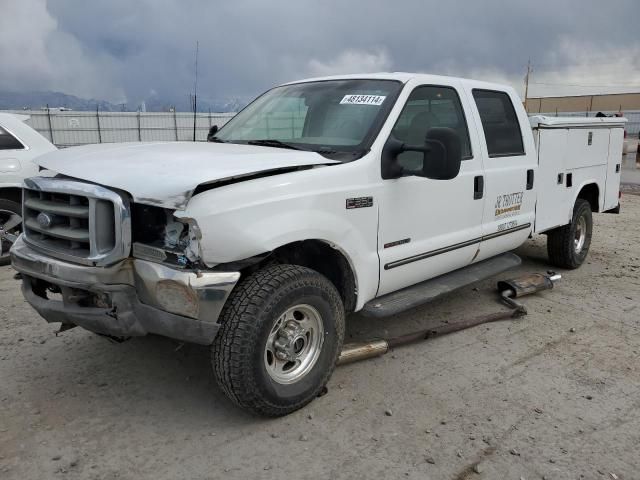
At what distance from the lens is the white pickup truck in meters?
2.93

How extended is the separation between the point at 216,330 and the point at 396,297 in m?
1.54

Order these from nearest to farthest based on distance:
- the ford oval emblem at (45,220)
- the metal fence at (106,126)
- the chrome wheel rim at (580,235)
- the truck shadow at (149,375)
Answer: the ford oval emblem at (45,220) → the truck shadow at (149,375) → the chrome wheel rim at (580,235) → the metal fence at (106,126)

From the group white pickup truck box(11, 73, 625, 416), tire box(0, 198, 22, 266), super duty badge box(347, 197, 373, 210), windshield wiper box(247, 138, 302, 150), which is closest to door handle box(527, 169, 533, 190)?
white pickup truck box(11, 73, 625, 416)

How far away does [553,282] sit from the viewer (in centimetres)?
581

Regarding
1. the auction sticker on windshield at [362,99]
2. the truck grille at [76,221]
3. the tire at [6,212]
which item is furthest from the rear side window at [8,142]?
the auction sticker on windshield at [362,99]

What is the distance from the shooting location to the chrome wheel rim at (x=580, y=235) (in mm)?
6647

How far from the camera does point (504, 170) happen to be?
4883 mm

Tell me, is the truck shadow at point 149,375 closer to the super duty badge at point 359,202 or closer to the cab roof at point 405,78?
the super duty badge at point 359,202

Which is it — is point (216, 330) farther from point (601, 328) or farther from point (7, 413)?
point (601, 328)

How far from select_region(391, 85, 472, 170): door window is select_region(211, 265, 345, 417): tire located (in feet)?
3.93

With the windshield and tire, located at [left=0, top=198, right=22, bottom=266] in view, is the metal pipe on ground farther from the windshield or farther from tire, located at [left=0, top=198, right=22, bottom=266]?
tire, located at [left=0, top=198, right=22, bottom=266]

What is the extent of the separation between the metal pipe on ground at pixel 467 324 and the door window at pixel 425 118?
1283 mm

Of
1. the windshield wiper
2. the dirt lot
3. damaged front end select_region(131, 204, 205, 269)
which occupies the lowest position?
the dirt lot

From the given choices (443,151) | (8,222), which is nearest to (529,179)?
(443,151)
